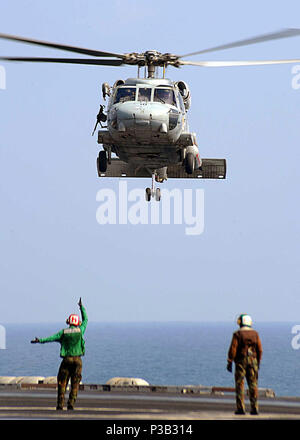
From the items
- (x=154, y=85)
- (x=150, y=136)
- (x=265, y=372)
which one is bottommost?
(x=265, y=372)

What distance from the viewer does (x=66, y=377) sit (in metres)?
16.7

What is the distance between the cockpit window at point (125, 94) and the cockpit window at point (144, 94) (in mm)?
250

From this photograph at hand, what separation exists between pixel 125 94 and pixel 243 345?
16.5m

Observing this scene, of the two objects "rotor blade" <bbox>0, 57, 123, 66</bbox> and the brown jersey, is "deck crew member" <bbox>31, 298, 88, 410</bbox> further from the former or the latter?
"rotor blade" <bbox>0, 57, 123, 66</bbox>

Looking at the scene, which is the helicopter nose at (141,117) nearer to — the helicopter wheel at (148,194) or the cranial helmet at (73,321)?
the helicopter wheel at (148,194)

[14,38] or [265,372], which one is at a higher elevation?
[14,38]

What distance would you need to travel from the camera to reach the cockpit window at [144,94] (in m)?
29.8

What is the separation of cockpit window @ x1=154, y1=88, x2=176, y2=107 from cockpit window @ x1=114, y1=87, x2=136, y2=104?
2.72 ft

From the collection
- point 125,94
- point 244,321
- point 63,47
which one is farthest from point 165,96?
point 244,321
